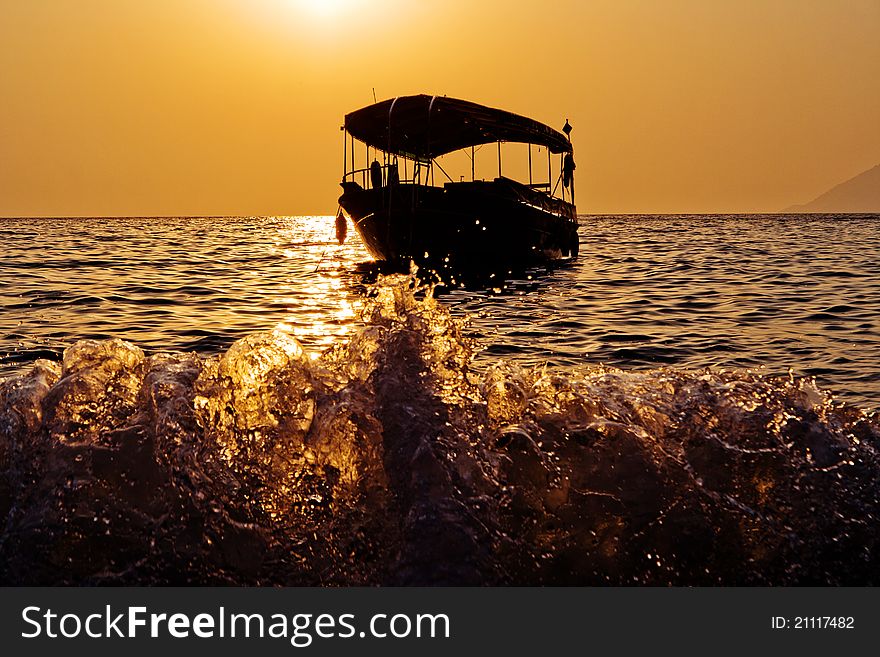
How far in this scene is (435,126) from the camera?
27.1 metres

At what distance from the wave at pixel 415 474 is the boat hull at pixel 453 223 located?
21.8 meters

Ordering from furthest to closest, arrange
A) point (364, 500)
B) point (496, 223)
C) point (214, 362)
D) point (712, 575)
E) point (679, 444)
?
point (496, 223)
point (214, 362)
point (679, 444)
point (364, 500)
point (712, 575)

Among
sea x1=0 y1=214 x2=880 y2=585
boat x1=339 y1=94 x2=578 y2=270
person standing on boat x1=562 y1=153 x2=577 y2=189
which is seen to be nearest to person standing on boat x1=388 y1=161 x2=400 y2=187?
boat x1=339 y1=94 x2=578 y2=270

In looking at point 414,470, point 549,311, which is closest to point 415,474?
point 414,470

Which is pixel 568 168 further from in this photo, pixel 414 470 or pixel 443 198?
pixel 414 470

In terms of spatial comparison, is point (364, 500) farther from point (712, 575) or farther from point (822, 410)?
point (822, 410)

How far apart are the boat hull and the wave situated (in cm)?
→ 2178

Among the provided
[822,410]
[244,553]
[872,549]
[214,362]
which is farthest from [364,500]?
[822,410]

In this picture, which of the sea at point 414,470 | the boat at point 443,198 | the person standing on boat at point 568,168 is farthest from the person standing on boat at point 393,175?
the sea at point 414,470

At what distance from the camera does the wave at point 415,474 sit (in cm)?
366

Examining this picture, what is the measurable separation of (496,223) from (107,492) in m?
23.7

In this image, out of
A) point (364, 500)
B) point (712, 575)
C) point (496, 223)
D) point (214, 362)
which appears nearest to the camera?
point (712, 575)

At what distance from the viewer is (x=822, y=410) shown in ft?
15.4

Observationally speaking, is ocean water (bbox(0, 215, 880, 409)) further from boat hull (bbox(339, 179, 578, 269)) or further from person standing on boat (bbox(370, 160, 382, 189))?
person standing on boat (bbox(370, 160, 382, 189))
